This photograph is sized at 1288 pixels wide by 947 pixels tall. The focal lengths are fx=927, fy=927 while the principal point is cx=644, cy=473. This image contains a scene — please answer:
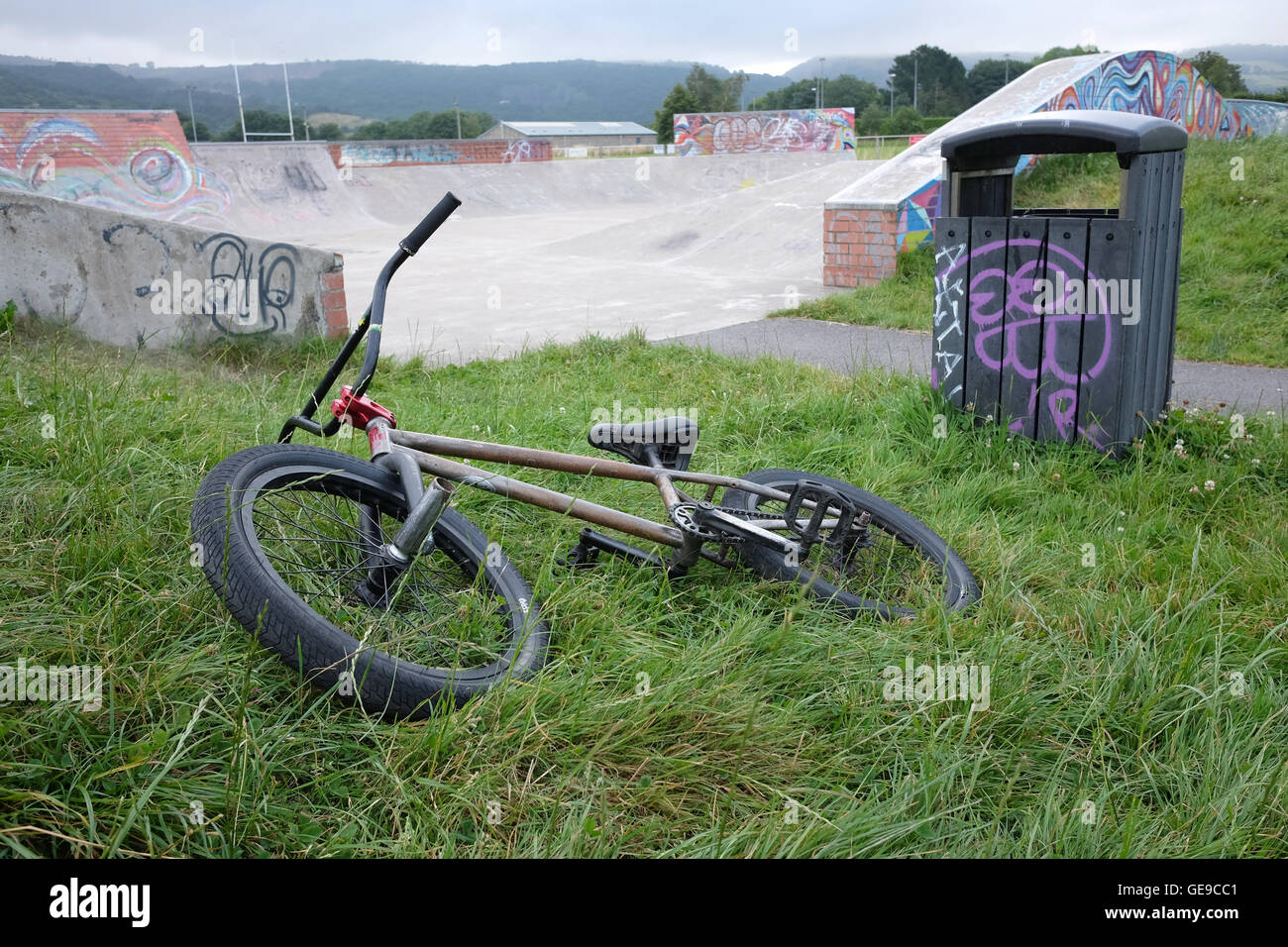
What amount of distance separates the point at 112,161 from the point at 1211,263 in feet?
73.9

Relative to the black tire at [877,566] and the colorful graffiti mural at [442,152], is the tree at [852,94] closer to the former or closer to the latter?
the colorful graffiti mural at [442,152]

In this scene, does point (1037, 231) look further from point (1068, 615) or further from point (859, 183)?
point (859, 183)

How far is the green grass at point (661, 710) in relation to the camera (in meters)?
1.93

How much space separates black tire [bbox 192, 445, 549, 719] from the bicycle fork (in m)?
0.03

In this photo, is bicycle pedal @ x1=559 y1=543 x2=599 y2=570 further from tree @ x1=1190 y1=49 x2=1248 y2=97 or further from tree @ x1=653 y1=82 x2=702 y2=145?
tree @ x1=653 y1=82 x2=702 y2=145

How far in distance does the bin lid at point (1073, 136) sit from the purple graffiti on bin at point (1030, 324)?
481 millimetres

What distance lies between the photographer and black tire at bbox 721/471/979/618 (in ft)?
10.00

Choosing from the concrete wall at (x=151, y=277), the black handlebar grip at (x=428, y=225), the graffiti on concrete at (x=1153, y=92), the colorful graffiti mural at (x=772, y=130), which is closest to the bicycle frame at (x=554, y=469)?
the black handlebar grip at (x=428, y=225)

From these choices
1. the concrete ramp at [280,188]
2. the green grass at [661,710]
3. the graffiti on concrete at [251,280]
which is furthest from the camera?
the concrete ramp at [280,188]

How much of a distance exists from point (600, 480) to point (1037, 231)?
8.22ft

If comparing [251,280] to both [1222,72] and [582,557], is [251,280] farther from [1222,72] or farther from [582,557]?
[1222,72]

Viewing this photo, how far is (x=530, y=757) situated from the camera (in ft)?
7.14

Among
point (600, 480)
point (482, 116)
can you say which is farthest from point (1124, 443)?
point (482, 116)

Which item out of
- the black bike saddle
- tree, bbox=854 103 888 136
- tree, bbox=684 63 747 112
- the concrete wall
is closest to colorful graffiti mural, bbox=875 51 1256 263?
the concrete wall
